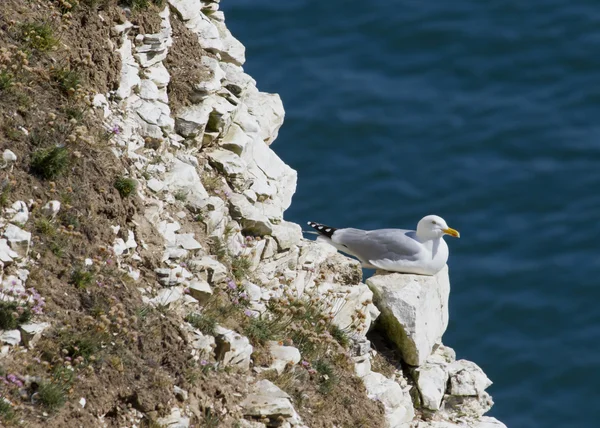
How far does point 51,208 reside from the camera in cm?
1001

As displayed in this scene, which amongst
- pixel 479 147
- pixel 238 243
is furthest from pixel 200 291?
pixel 479 147

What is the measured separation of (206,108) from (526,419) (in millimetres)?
7407

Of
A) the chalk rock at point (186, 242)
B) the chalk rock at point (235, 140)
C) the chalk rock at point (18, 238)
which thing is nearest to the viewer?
the chalk rock at point (18, 238)

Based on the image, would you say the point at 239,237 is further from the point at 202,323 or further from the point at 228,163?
the point at 202,323

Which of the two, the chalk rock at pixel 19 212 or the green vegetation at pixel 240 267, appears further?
the green vegetation at pixel 240 267

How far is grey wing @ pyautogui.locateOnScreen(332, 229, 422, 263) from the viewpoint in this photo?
533 inches

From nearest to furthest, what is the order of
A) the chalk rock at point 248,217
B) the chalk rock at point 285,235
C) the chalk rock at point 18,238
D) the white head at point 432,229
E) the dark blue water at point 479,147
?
the chalk rock at point 18,238 < the chalk rock at point 248,217 < the chalk rock at point 285,235 < the white head at point 432,229 < the dark blue water at point 479,147

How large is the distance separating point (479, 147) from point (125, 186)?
11230mm

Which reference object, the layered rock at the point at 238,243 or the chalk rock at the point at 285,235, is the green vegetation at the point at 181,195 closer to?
the layered rock at the point at 238,243

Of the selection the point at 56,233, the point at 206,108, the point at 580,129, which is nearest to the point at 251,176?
the point at 206,108

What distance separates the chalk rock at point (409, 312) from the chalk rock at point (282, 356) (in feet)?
6.50

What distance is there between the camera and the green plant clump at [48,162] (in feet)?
33.3

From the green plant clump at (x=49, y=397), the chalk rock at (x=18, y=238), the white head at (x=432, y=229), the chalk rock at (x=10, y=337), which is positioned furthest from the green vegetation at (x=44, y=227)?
the white head at (x=432, y=229)

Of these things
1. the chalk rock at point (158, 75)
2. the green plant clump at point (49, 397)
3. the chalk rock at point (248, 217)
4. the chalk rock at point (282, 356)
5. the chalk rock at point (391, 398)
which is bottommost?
the green plant clump at point (49, 397)
